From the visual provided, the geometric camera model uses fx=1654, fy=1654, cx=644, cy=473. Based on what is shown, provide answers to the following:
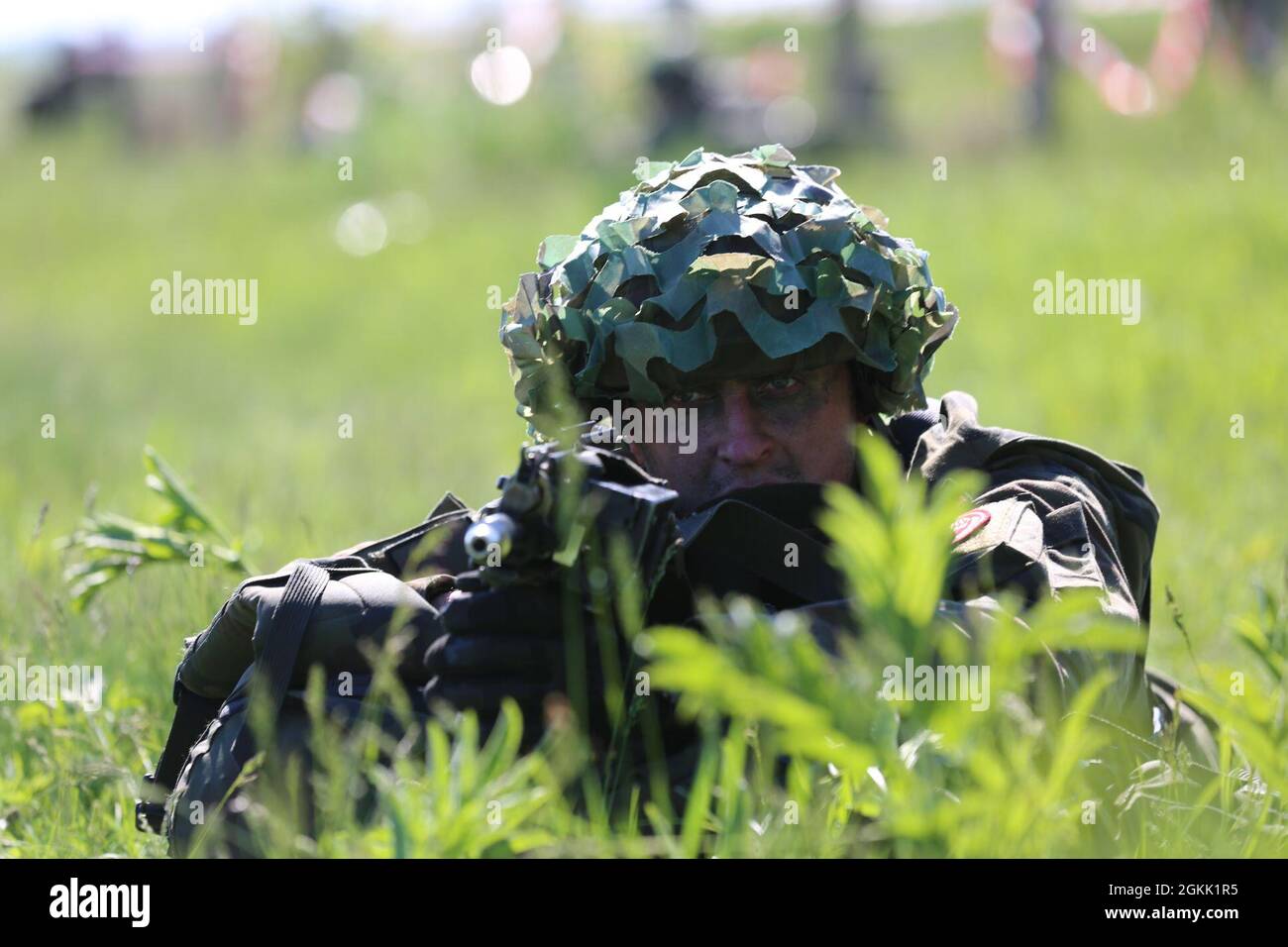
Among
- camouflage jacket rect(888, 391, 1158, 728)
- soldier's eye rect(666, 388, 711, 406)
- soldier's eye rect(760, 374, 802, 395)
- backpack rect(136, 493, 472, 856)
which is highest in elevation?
soldier's eye rect(760, 374, 802, 395)

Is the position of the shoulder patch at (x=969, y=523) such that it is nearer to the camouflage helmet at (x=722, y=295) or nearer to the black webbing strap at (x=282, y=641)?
the camouflage helmet at (x=722, y=295)

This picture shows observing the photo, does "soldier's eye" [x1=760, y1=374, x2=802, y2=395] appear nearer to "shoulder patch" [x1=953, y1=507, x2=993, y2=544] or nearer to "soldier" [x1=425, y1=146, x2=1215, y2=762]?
"soldier" [x1=425, y1=146, x2=1215, y2=762]

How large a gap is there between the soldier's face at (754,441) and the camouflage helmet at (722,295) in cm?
6

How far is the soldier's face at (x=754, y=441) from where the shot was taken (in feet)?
12.2

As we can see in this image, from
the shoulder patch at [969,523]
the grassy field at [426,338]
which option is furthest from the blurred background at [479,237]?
the shoulder patch at [969,523]

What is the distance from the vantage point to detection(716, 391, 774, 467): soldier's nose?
3713 millimetres

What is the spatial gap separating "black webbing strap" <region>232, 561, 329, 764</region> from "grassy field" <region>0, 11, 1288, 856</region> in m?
0.24

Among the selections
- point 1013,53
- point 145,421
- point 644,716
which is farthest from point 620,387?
point 1013,53

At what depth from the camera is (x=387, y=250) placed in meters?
19.1

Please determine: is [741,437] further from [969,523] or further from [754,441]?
[969,523]

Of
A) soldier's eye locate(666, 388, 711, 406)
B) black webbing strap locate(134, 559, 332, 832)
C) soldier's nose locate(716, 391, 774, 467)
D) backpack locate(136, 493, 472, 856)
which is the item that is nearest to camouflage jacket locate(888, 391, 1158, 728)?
soldier's nose locate(716, 391, 774, 467)

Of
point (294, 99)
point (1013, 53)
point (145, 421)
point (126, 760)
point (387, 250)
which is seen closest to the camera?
point (126, 760)

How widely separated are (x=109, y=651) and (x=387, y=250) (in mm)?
14433
